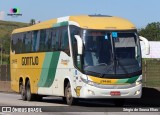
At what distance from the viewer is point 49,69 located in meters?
25.4

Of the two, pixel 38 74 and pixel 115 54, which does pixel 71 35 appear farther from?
pixel 38 74

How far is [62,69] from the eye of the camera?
78.2 feet

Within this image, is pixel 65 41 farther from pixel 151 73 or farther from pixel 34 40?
pixel 151 73

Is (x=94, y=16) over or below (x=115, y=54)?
over

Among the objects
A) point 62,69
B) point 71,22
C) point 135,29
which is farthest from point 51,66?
point 135,29

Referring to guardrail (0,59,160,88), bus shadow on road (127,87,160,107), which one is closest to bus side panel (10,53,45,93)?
bus shadow on road (127,87,160,107)

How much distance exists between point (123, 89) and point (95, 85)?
3.61 ft

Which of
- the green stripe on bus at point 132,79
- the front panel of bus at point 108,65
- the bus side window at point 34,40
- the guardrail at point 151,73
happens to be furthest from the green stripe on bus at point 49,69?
the guardrail at point 151,73

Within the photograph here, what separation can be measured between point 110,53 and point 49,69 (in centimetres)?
457

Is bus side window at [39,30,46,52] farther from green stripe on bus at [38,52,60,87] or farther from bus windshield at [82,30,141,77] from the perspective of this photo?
bus windshield at [82,30,141,77]

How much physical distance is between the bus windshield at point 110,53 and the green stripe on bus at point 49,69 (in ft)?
8.89

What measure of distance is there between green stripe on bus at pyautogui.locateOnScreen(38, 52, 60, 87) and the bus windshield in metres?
2.71

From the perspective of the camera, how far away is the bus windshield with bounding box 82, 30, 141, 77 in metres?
21.6

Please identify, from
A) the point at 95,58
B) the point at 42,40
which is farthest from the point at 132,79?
the point at 42,40
